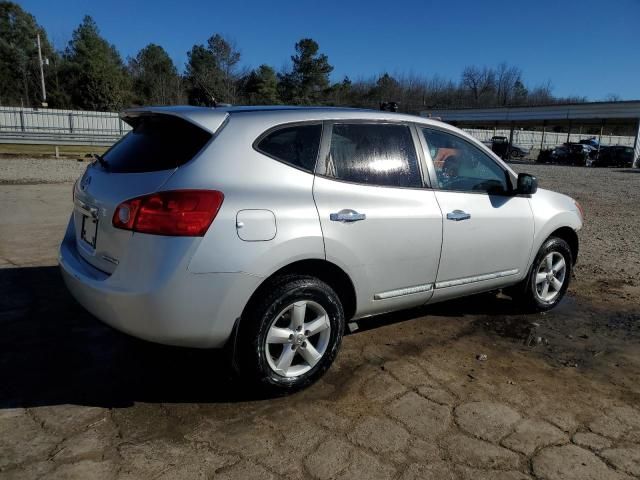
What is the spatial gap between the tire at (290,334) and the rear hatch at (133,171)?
0.86 meters

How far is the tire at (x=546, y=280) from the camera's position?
15.9 feet

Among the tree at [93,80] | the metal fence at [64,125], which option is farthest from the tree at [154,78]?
the metal fence at [64,125]

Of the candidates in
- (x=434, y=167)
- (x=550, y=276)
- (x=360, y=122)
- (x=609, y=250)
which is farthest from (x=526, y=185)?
(x=609, y=250)

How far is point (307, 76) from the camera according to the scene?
6288 centimetres

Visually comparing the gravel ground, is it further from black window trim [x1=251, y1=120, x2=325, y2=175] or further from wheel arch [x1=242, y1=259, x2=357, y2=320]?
black window trim [x1=251, y1=120, x2=325, y2=175]

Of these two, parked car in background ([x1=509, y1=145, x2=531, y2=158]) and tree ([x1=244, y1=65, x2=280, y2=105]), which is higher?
tree ([x1=244, y1=65, x2=280, y2=105])

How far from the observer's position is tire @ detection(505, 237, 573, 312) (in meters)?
4.84

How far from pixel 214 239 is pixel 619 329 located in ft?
12.7

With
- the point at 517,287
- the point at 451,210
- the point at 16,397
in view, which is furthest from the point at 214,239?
the point at 517,287

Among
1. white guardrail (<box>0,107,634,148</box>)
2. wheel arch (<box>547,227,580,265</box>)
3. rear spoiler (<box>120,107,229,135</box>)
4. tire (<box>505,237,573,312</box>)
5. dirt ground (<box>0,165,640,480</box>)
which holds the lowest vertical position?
dirt ground (<box>0,165,640,480</box>)

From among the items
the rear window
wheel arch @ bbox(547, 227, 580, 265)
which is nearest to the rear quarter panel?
the rear window

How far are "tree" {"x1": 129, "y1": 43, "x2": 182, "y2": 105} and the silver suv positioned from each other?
48.7 meters

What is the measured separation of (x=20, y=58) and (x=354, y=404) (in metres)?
69.0

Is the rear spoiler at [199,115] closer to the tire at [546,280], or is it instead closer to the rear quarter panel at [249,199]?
the rear quarter panel at [249,199]
